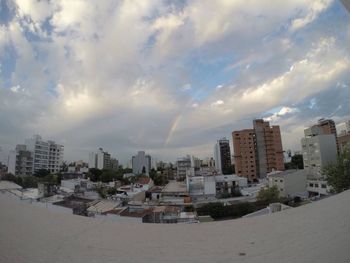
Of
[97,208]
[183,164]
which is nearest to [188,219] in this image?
[97,208]

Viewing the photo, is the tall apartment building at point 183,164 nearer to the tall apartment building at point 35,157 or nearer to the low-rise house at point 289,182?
the low-rise house at point 289,182

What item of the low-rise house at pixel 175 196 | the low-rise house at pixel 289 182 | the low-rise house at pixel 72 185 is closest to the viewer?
the low-rise house at pixel 72 185

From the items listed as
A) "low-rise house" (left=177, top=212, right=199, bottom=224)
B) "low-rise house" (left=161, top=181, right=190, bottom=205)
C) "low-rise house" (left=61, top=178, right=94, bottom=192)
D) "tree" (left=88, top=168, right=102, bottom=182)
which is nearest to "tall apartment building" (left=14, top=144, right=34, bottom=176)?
"low-rise house" (left=61, top=178, right=94, bottom=192)

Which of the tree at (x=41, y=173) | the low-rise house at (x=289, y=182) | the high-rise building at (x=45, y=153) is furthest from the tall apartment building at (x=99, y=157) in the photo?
the low-rise house at (x=289, y=182)

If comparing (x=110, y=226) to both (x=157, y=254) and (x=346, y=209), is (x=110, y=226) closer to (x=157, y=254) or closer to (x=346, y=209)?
(x=157, y=254)

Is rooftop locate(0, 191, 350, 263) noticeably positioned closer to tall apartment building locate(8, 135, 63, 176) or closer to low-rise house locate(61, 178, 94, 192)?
tall apartment building locate(8, 135, 63, 176)

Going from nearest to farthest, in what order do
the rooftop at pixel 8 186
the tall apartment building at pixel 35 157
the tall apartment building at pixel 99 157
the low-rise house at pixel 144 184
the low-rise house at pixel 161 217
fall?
1. the rooftop at pixel 8 186
2. the tall apartment building at pixel 35 157
3. the low-rise house at pixel 161 217
4. the tall apartment building at pixel 99 157
5. the low-rise house at pixel 144 184

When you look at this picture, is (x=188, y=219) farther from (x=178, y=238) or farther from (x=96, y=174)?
(x=96, y=174)
